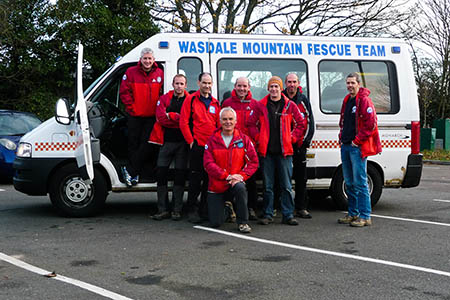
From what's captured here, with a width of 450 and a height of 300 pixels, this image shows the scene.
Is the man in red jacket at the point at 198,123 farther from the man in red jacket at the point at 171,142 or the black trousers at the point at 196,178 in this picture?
the man in red jacket at the point at 171,142

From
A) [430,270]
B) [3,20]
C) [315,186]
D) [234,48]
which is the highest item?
[3,20]

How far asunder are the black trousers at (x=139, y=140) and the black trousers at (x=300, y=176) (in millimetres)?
1947

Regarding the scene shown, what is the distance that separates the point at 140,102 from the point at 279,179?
210cm

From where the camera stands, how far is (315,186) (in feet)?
25.4

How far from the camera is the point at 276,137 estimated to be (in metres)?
6.77

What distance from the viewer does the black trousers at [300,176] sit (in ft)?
23.5

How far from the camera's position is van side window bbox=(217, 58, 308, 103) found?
24.5ft

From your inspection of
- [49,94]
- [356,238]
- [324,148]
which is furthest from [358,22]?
[356,238]

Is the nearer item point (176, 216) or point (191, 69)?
point (176, 216)

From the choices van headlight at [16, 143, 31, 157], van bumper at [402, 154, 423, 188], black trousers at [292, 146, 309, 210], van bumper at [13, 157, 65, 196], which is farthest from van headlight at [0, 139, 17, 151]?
van bumper at [402, 154, 423, 188]

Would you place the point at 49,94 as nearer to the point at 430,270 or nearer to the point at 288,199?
the point at 288,199

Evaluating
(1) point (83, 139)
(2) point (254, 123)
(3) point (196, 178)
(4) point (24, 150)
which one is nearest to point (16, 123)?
(4) point (24, 150)

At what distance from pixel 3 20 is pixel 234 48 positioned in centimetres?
1114

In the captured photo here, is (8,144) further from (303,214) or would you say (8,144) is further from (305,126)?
(305,126)
